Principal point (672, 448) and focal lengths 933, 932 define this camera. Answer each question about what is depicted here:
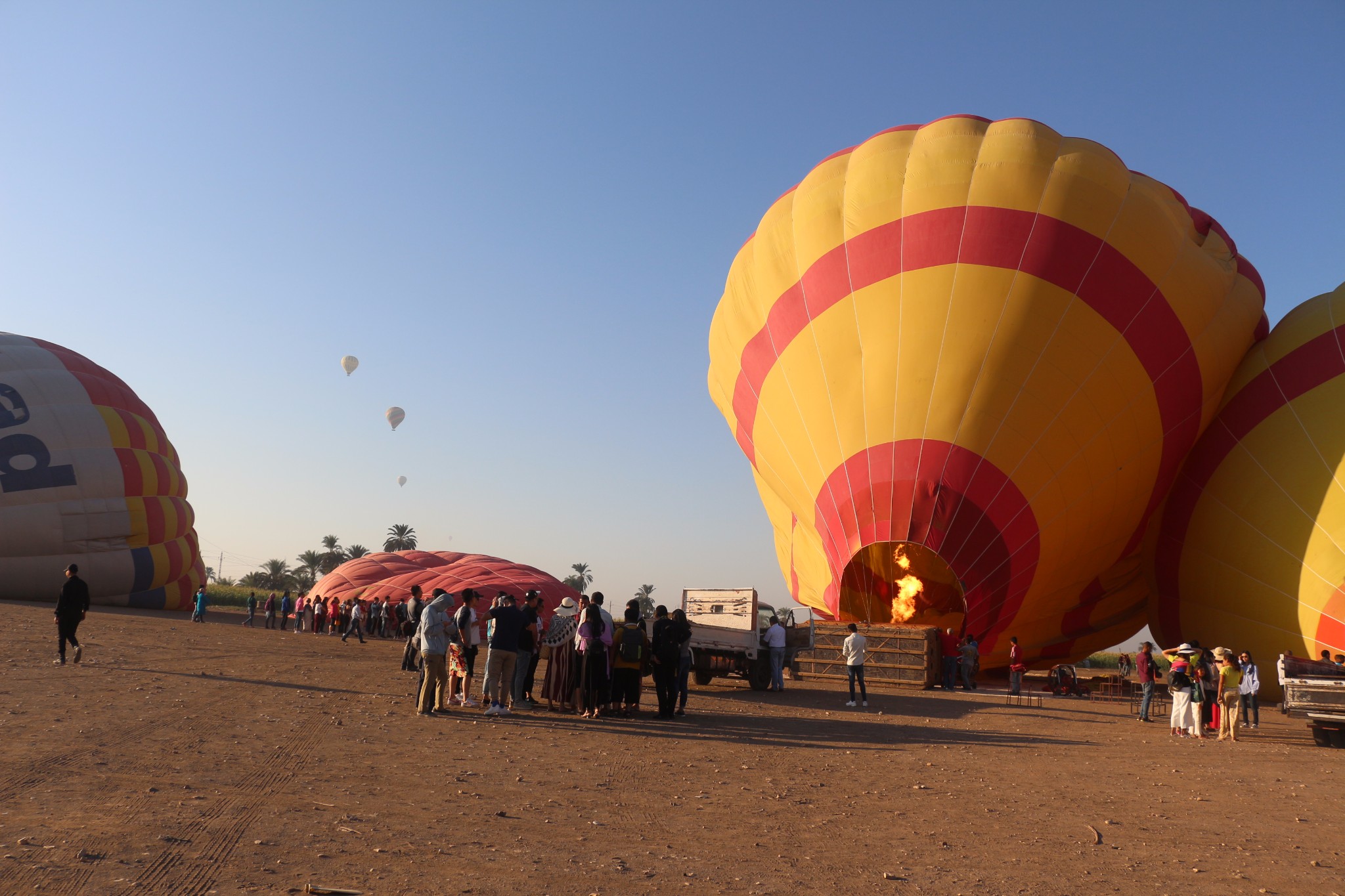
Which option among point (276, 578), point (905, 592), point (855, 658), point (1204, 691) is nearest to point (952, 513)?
point (905, 592)

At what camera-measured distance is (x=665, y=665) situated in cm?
1045

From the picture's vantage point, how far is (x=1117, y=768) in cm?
834

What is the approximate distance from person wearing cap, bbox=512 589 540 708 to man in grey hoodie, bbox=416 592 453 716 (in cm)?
96

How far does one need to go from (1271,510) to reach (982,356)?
19.2 feet

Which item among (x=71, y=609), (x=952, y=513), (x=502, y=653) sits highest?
(x=952, y=513)

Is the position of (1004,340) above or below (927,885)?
above

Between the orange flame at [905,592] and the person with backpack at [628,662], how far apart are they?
19.8 feet

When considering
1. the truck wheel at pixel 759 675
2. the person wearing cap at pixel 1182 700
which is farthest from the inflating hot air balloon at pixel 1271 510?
the truck wheel at pixel 759 675

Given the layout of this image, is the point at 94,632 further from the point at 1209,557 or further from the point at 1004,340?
the point at 1209,557

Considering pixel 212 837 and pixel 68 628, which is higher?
pixel 68 628

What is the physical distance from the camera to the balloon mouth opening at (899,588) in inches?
591

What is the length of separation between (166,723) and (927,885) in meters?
6.47

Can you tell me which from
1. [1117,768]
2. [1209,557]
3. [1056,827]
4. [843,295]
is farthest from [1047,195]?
[1056,827]

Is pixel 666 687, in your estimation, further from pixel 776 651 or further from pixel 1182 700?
pixel 1182 700
